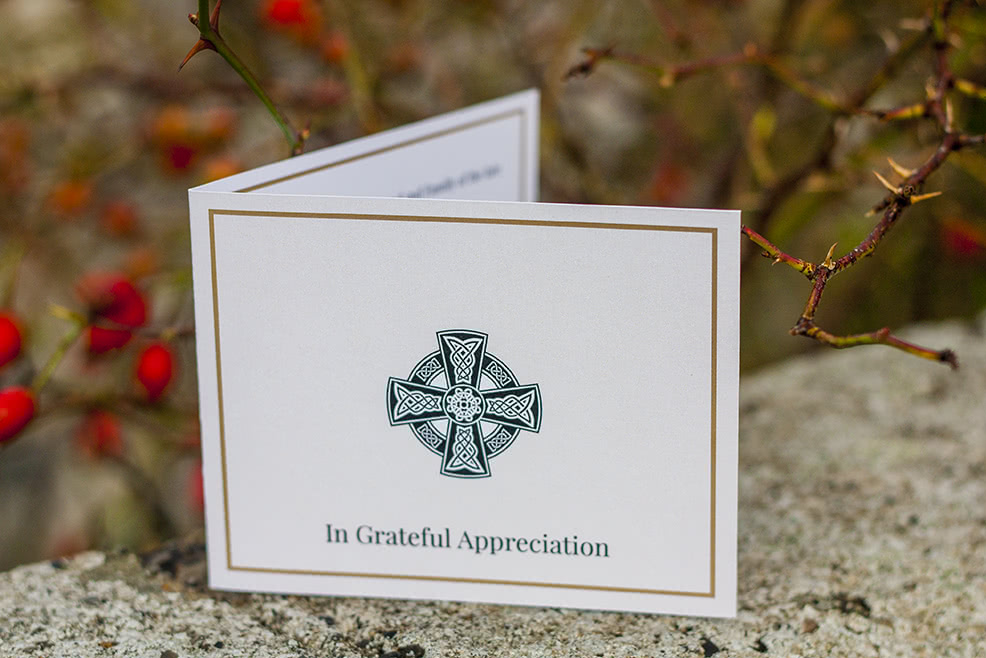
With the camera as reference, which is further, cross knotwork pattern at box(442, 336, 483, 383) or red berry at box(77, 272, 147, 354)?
red berry at box(77, 272, 147, 354)

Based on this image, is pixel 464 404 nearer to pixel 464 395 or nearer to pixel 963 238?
pixel 464 395

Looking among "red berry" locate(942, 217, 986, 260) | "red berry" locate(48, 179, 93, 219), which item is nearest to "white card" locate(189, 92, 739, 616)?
"red berry" locate(48, 179, 93, 219)

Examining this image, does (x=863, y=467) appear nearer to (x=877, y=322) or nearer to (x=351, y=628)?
(x=351, y=628)

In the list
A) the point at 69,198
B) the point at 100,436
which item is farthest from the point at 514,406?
the point at 69,198

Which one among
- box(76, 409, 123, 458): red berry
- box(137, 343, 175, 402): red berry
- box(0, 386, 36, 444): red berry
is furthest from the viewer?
box(76, 409, 123, 458): red berry

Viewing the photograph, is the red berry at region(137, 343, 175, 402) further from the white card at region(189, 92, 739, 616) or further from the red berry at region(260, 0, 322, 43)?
the red berry at region(260, 0, 322, 43)
